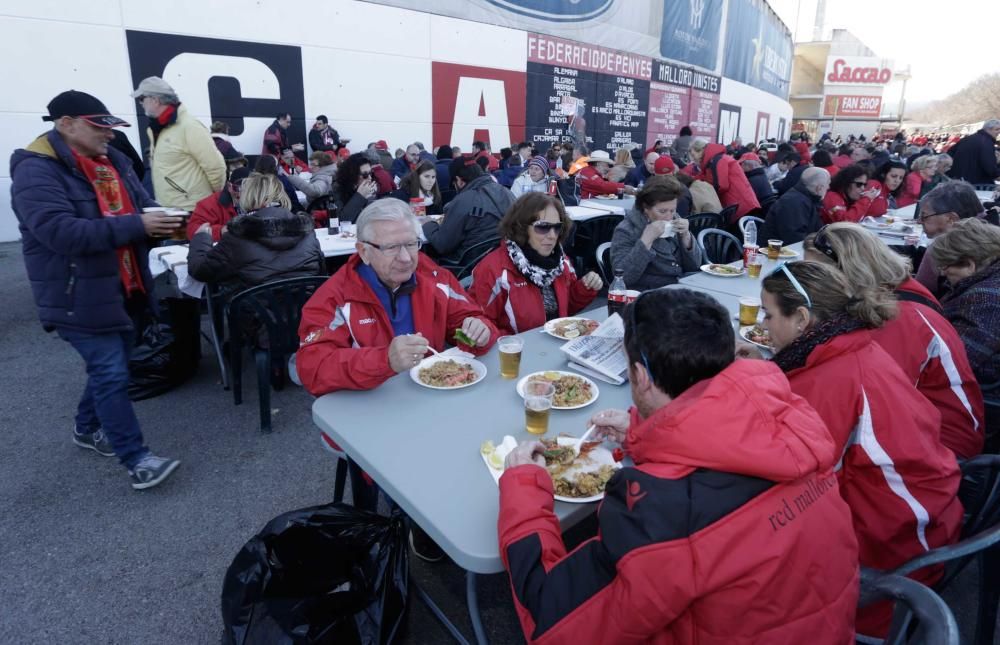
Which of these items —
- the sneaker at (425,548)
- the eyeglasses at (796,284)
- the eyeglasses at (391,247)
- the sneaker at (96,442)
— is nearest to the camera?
the eyeglasses at (796,284)

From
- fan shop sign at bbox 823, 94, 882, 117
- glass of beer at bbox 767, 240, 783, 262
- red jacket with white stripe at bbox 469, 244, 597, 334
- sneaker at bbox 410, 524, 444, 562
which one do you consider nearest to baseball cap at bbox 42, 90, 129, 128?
red jacket with white stripe at bbox 469, 244, 597, 334

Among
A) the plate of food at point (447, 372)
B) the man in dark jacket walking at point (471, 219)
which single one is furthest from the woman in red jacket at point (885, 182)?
the plate of food at point (447, 372)

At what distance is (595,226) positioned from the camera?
6.39 meters

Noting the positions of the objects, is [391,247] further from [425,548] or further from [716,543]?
[716,543]

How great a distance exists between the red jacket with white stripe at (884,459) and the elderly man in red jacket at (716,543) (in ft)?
1.70

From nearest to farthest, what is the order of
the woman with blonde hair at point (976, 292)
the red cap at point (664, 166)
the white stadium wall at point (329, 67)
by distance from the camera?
the woman with blonde hair at point (976, 292) < the white stadium wall at point (329, 67) < the red cap at point (664, 166)

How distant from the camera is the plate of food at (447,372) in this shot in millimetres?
2049

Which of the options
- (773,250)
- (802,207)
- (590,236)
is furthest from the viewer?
(590,236)

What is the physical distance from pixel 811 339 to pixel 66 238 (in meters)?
2.90

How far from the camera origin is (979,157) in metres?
9.35

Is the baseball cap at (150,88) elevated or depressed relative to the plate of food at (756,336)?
elevated

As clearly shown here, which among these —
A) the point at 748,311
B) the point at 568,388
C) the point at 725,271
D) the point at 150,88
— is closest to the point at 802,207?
the point at 725,271

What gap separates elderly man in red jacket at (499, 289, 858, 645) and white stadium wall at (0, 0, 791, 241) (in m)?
9.22

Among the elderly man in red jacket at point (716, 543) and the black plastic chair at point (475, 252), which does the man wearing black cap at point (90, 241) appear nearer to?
the black plastic chair at point (475, 252)
